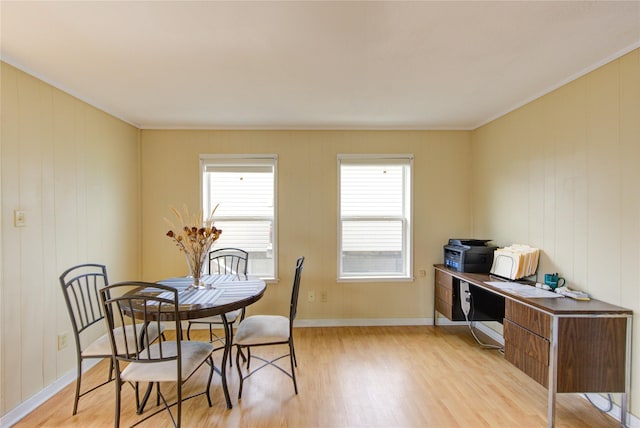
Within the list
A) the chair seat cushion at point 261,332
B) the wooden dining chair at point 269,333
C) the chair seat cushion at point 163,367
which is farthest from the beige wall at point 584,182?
the chair seat cushion at point 163,367

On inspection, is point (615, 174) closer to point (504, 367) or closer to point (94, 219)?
point (504, 367)

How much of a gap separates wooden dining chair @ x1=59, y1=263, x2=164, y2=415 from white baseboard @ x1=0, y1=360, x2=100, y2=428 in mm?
215

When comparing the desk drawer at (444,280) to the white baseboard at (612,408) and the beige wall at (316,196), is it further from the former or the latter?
the white baseboard at (612,408)

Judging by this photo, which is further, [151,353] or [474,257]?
[474,257]

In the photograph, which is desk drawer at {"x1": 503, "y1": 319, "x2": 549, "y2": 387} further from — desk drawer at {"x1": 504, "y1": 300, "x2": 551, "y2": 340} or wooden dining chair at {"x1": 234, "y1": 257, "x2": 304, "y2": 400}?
wooden dining chair at {"x1": 234, "y1": 257, "x2": 304, "y2": 400}

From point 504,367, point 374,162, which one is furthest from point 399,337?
point 374,162

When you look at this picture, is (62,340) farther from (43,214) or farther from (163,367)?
(163,367)

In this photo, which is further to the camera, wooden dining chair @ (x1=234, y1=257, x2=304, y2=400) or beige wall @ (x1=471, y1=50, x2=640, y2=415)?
wooden dining chair @ (x1=234, y1=257, x2=304, y2=400)

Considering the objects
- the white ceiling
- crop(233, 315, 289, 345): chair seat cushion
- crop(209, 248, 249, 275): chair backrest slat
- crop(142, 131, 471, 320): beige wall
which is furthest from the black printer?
crop(209, 248, 249, 275): chair backrest slat

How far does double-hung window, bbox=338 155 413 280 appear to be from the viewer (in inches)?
143

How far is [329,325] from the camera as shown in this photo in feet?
11.8

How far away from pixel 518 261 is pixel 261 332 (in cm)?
234

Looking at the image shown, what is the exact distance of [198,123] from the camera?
3.42m

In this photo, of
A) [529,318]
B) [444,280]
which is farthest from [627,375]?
[444,280]
